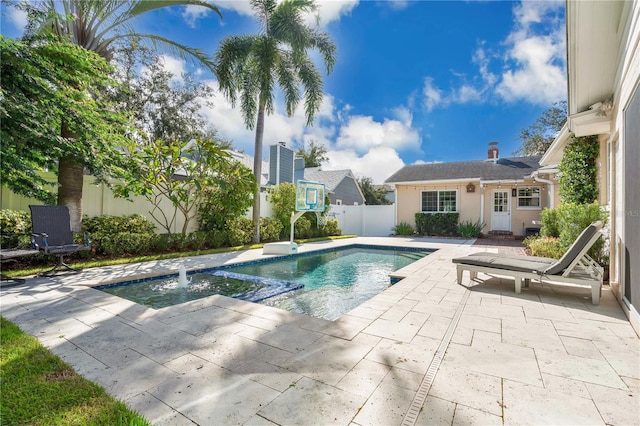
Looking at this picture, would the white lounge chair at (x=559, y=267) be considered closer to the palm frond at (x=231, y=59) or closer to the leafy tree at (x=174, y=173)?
the leafy tree at (x=174, y=173)

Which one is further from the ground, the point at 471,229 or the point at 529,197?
the point at 529,197

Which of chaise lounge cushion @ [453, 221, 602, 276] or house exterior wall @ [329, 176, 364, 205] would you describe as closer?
chaise lounge cushion @ [453, 221, 602, 276]

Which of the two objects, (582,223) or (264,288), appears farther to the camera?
(582,223)

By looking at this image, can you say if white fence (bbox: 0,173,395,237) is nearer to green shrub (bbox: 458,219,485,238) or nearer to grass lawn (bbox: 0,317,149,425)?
green shrub (bbox: 458,219,485,238)

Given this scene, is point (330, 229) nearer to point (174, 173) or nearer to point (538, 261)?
point (174, 173)

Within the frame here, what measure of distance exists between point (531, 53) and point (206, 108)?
692 inches

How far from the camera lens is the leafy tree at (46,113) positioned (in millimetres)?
5180

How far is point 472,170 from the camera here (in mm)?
16938

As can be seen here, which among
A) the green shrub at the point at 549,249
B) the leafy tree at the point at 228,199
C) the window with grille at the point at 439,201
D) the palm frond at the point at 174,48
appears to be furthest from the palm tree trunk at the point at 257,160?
the window with grille at the point at 439,201

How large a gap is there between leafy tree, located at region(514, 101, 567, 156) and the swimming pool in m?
22.4

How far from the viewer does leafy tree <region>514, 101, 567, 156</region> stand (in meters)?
23.2

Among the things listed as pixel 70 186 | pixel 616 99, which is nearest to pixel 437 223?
pixel 616 99

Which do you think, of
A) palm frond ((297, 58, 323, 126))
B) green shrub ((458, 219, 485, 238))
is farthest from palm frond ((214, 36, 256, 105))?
green shrub ((458, 219, 485, 238))

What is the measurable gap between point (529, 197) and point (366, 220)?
888 centimetres
